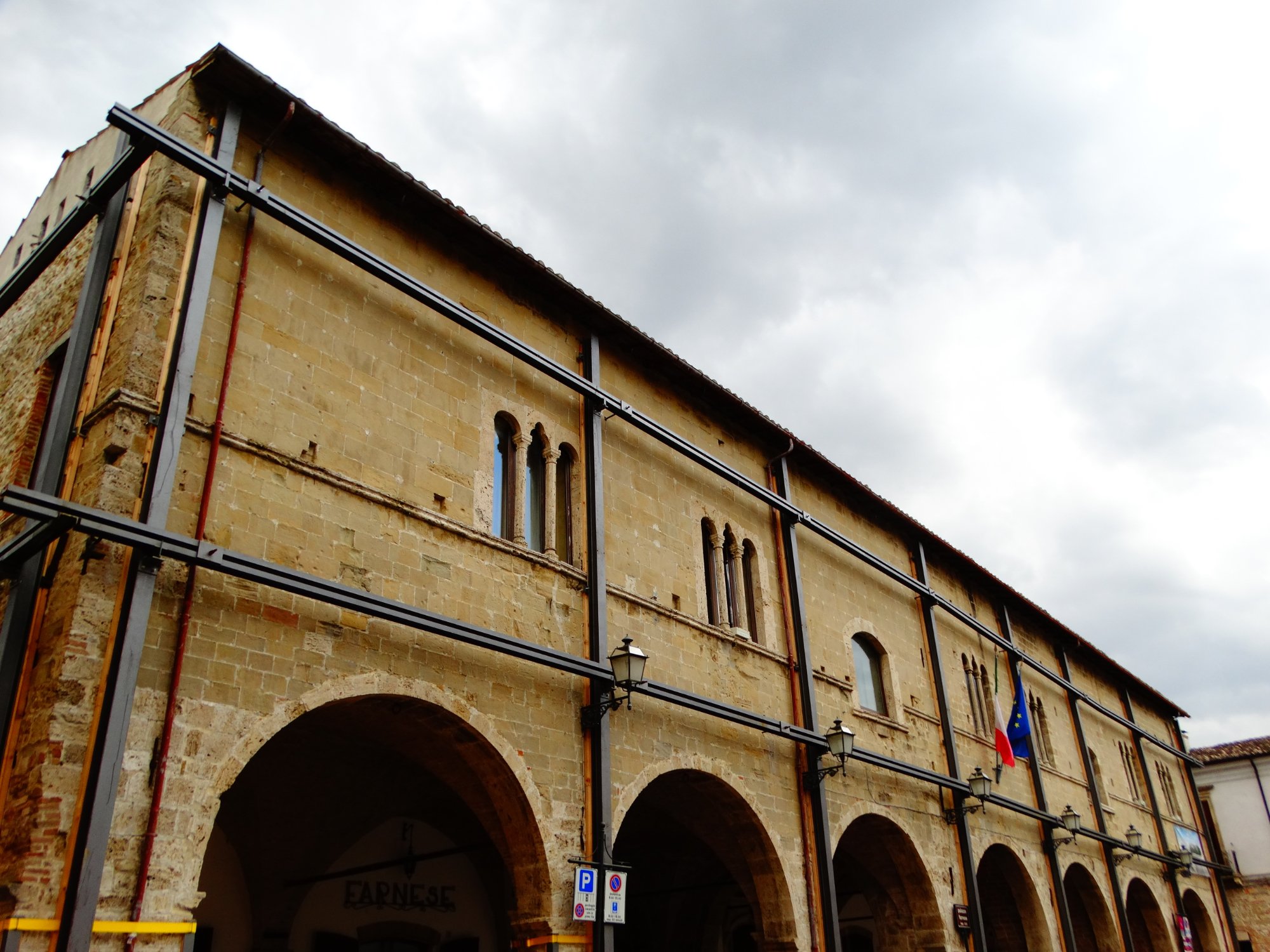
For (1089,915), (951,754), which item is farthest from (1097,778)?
(951,754)

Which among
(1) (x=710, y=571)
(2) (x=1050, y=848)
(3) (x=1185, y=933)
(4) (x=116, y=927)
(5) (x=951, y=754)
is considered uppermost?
(1) (x=710, y=571)

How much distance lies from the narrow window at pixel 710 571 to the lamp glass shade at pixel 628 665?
8.77 ft

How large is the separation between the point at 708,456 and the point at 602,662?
3.95m

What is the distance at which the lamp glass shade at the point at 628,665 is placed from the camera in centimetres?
1069

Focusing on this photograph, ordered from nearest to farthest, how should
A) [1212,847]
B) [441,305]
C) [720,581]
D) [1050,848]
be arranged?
[441,305] → [720,581] → [1050,848] → [1212,847]

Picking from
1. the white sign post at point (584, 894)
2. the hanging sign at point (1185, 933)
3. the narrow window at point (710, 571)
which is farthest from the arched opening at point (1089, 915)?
the white sign post at point (584, 894)

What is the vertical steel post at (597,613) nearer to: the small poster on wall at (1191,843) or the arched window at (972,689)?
the arched window at (972,689)

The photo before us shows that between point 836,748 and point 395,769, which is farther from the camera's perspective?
point 836,748

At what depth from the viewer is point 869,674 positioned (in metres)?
16.7

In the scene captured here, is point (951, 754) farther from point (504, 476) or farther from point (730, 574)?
point (504, 476)

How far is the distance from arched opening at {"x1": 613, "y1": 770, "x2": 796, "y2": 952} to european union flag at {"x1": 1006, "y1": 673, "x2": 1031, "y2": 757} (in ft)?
18.3

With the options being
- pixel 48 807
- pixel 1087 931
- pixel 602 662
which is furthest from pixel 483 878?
pixel 1087 931

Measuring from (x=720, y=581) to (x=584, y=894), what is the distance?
506 centimetres

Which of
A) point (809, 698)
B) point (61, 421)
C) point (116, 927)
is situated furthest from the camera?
point (809, 698)
